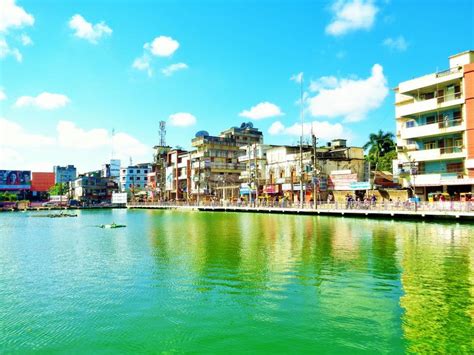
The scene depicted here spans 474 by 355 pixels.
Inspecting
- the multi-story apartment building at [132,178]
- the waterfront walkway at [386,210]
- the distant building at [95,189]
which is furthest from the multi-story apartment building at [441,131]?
the distant building at [95,189]

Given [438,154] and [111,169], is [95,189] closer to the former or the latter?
[111,169]

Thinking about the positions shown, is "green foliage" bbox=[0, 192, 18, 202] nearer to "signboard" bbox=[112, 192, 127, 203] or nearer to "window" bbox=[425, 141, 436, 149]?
"signboard" bbox=[112, 192, 127, 203]

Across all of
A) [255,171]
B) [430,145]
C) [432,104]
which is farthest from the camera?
[255,171]

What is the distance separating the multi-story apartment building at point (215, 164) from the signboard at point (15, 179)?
88.3 meters

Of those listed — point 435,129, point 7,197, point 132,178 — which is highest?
point 435,129

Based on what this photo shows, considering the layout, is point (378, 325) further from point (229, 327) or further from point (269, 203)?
point (269, 203)


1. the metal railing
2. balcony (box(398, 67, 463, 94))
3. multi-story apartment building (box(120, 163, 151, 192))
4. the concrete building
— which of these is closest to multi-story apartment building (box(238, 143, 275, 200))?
the metal railing

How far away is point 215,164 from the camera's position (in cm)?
11538

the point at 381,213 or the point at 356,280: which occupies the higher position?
the point at 381,213

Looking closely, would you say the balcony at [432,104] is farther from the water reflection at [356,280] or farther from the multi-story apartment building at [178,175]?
the multi-story apartment building at [178,175]

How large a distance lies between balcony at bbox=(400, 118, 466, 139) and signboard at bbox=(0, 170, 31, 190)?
158 meters

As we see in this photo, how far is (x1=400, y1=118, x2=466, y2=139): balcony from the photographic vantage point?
168 ft

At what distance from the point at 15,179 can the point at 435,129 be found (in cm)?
16417

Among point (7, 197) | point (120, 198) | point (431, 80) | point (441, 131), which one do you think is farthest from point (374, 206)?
point (7, 197)
